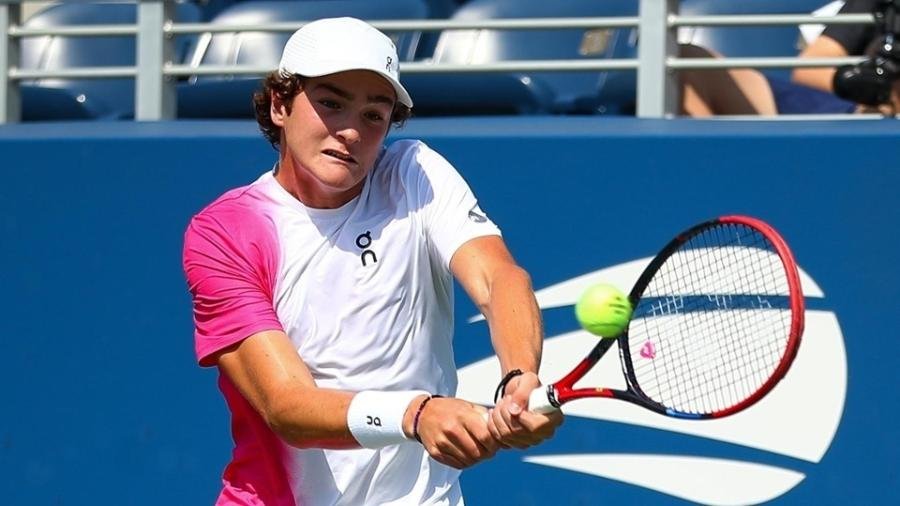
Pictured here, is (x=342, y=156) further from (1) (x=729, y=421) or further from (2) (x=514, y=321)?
(1) (x=729, y=421)

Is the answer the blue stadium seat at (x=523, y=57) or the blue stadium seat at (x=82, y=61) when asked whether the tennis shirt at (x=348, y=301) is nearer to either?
the blue stadium seat at (x=523, y=57)

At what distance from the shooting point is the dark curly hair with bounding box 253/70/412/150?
10.4 ft

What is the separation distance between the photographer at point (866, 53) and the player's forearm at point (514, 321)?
2072mm

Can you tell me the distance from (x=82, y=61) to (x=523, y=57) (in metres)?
2.08

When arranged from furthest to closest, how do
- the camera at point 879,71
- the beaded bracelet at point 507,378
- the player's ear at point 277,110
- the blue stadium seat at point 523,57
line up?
the blue stadium seat at point 523,57
the camera at point 879,71
the player's ear at point 277,110
the beaded bracelet at point 507,378

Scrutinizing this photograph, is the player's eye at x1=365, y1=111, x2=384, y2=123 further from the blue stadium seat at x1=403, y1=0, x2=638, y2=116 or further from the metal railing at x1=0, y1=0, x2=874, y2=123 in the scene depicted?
the blue stadium seat at x1=403, y1=0, x2=638, y2=116

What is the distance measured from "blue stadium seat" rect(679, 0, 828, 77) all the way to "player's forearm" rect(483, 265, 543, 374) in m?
3.35

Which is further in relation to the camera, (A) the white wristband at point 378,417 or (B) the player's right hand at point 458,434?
(A) the white wristband at point 378,417

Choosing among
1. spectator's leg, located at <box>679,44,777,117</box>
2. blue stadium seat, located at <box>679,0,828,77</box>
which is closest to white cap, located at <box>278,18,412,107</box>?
spectator's leg, located at <box>679,44,777,117</box>

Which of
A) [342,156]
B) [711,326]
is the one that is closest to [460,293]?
[711,326]

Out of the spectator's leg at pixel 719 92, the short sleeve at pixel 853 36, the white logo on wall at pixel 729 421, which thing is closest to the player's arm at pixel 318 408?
the white logo on wall at pixel 729 421

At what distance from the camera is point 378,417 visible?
2.72m

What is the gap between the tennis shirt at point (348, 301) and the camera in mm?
3137

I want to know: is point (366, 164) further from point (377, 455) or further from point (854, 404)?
point (854, 404)
